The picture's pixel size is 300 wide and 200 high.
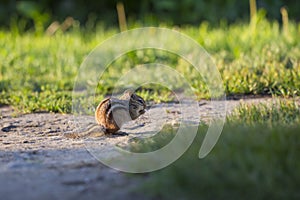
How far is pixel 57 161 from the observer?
12.6 feet

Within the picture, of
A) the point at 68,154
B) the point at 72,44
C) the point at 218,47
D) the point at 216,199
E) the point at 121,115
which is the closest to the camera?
the point at 216,199

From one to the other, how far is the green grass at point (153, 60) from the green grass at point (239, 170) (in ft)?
6.84

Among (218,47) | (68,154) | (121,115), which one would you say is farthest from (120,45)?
(68,154)

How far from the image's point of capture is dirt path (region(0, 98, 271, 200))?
10.7ft

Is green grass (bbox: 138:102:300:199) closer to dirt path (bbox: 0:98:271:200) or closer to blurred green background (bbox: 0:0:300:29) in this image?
dirt path (bbox: 0:98:271:200)

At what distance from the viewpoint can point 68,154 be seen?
13.2 feet

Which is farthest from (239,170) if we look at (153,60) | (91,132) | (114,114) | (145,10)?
(145,10)

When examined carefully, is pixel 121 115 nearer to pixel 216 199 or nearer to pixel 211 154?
pixel 211 154

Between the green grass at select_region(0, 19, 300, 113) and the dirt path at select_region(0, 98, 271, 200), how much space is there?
47 cm

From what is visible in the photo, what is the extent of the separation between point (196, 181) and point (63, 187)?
72 centimetres

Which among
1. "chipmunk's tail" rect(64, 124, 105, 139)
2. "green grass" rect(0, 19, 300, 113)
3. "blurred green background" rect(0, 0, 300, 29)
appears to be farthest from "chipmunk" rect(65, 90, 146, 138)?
"blurred green background" rect(0, 0, 300, 29)

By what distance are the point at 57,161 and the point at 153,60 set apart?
3.33 meters

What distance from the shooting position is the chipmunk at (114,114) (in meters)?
4.51

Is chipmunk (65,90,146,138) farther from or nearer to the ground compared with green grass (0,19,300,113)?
nearer to the ground
